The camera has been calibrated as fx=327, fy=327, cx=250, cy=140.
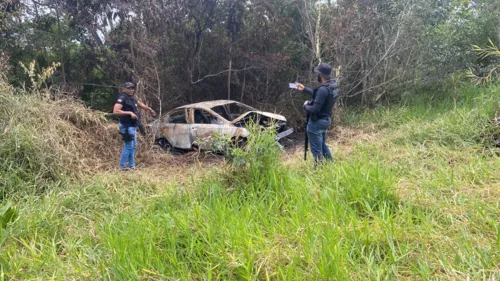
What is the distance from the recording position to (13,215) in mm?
3162

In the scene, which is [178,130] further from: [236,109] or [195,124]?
[236,109]

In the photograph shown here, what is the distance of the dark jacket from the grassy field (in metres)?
0.79

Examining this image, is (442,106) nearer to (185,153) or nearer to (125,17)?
(185,153)

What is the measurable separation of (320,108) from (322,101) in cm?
9

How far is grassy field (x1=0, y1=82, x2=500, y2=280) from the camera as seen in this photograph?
81.4 inches

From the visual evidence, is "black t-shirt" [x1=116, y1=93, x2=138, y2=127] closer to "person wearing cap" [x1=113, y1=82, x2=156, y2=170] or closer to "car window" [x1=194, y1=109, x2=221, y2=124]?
"person wearing cap" [x1=113, y1=82, x2=156, y2=170]

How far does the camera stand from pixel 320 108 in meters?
4.25

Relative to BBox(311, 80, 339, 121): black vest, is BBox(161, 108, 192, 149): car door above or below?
below

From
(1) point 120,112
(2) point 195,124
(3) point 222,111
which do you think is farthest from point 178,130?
(1) point 120,112

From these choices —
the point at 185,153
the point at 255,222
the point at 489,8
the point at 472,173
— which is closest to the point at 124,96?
the point at 185,153

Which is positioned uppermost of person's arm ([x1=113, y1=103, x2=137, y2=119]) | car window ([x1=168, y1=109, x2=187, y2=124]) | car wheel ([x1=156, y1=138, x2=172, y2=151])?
person's arm ([x1=113, y1=103, x2=137, y2=119])

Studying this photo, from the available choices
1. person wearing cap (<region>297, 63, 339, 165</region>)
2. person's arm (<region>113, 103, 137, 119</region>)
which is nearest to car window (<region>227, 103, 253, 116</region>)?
person's arm (<region>113, 103, 137, 119</region>)

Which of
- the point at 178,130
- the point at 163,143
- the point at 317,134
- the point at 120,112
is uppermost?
the point at 120,112

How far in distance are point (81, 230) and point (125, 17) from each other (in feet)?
23.0
